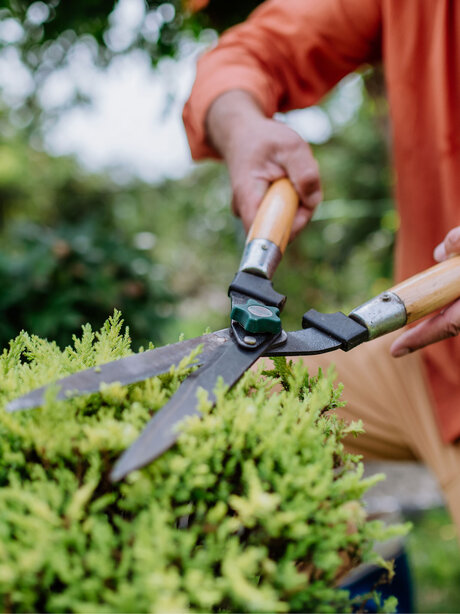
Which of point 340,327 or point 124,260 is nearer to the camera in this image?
point 340,327

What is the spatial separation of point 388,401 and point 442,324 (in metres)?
0.70

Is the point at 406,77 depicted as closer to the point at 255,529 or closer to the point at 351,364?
the point at 351,364

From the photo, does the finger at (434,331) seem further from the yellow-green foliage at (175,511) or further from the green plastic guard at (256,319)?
the yellow-green foliage at (175,511)

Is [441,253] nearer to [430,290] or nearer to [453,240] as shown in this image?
[453,240]

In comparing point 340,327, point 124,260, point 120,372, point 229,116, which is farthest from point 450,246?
point 124,260

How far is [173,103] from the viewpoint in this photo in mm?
3893

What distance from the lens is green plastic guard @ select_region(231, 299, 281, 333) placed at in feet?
3.31

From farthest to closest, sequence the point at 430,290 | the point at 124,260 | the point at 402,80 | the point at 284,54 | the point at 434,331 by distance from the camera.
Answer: the point at 124,260, the point at 284,54, the point at 402,80, the point at 434,331, the point at 430,290

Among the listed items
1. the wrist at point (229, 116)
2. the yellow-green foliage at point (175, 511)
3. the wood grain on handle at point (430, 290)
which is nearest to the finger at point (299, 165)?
the wrist at point (229, 116)

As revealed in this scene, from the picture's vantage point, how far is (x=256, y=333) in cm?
102

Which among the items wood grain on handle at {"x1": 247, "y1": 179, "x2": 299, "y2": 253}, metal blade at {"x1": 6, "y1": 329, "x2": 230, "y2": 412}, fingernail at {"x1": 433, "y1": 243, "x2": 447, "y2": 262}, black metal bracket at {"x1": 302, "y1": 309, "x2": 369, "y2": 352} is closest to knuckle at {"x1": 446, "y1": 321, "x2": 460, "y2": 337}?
fingernail at {"x1": 433, "y1": 243, "x2": 447, "y2": 262}

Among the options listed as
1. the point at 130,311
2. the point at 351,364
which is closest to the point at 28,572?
the point at 351,364

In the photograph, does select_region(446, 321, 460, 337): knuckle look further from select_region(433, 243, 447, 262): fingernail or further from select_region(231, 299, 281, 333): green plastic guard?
select_region(231, 299, 281, 333): green plastic guard

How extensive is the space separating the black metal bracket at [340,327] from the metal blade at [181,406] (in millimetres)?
151
